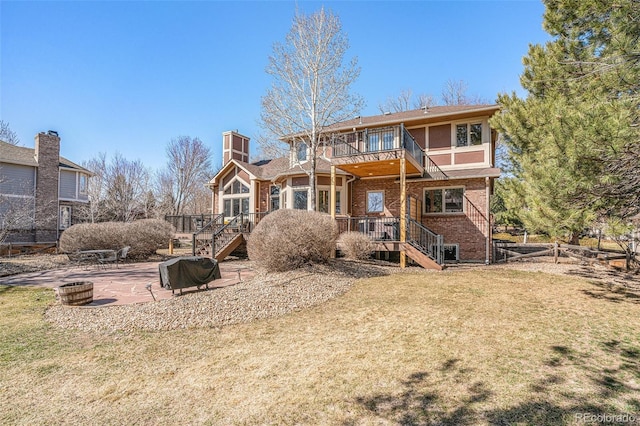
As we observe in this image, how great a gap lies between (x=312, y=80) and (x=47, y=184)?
21.6 m

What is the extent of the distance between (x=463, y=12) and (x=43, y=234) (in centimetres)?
2871

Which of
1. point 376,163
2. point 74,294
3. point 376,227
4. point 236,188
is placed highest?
point 376,163

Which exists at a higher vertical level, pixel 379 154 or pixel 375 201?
pixel 379 154

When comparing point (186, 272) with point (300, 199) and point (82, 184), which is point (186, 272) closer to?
point (300, 199)

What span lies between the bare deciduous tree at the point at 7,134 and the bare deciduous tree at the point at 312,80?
24.3 meters

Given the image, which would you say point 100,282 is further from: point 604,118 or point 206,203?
point 206,203

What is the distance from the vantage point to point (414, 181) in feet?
49.5

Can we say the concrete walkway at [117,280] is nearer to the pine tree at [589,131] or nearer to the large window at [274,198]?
the large window at [274,198]

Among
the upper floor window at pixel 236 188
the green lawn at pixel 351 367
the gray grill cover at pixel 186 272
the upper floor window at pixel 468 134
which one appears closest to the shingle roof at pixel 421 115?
the upper floor window at pixel 468 134

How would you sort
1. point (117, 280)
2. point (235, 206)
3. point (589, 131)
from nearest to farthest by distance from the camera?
point (589, 131) < point (117, 280) < point (235, 206)

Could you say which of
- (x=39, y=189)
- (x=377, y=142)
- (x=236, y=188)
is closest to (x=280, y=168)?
(x=236, y=188)

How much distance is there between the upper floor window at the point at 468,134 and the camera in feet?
47.6

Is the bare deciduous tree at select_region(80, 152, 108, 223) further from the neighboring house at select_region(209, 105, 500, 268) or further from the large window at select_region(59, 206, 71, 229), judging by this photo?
the neighboring house at select_region(209, 105, 500, 268)

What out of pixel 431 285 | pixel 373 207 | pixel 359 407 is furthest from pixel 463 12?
pixel 359 407
